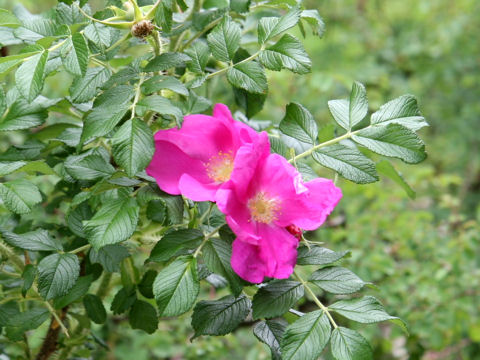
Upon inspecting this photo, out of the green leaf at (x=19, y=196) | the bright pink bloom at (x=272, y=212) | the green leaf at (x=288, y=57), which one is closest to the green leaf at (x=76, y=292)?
the green leaf at (x=19, y=196)

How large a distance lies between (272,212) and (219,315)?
0.45ft

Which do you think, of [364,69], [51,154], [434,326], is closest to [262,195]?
[51,154]

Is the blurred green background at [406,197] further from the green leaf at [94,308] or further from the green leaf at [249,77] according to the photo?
the green leaf at [94,308]

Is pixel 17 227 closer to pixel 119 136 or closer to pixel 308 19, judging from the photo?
pixel 119 136

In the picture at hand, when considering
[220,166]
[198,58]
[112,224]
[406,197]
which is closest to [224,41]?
[198,58]

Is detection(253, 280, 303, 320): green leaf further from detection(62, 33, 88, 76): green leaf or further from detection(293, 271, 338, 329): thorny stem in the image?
detection(62, 33, 88, 76): green leaf

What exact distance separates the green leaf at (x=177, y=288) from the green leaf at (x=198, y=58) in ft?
0.76

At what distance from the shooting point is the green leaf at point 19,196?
663 mm

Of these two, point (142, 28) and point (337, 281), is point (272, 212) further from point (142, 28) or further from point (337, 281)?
point (142, 28)

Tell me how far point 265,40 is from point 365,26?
316 cm

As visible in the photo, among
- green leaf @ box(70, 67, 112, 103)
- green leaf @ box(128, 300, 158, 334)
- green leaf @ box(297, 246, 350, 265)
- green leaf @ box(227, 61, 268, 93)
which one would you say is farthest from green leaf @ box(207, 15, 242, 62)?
green leaf @ box(128, 300, 158, 334)

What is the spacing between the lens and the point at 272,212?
0.66m

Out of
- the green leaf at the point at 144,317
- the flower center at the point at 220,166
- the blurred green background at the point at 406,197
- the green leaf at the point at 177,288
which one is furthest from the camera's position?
the blurred green background at the point at 406,197

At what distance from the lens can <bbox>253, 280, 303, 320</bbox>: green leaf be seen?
657mm
